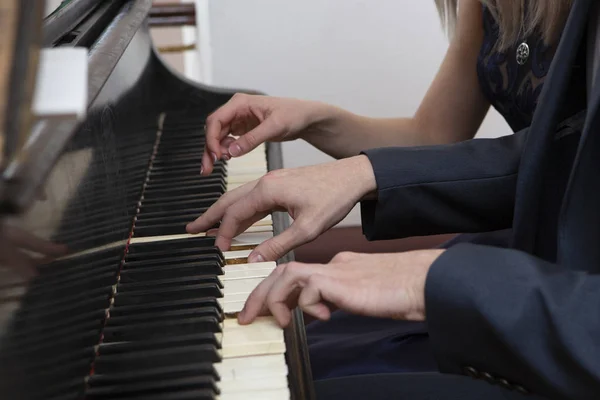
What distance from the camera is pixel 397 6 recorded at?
2.55 meters

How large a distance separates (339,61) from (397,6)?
0.26 metres

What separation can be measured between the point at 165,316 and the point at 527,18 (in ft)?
2.32

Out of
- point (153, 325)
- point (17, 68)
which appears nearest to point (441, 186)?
point (153, 325)

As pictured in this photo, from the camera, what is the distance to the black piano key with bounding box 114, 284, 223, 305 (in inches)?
35.4

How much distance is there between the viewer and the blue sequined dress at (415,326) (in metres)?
1.14

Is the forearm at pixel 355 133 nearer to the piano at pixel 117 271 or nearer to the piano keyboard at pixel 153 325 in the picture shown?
the piano at pixel 117 271

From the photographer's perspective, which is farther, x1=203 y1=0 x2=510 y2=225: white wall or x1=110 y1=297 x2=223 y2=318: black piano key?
x1=203 y1=0 x2=510 y2=225: white wall

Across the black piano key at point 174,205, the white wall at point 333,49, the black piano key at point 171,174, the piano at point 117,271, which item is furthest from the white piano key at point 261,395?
the white wall at point 333,49

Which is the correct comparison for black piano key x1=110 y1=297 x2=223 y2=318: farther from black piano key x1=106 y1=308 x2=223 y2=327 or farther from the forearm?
the forearm

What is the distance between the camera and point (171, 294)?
0.90m

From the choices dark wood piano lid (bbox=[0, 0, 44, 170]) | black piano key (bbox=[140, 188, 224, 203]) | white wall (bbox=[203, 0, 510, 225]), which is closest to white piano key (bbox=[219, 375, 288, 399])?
dark wood piano lid (bbox=[0, 0, 44, 170])

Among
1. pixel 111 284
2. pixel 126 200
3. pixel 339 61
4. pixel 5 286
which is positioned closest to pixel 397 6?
pixel 339 61

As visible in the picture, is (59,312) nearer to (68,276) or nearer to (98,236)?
(68,276)

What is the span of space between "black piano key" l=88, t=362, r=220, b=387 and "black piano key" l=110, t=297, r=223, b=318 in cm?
10
